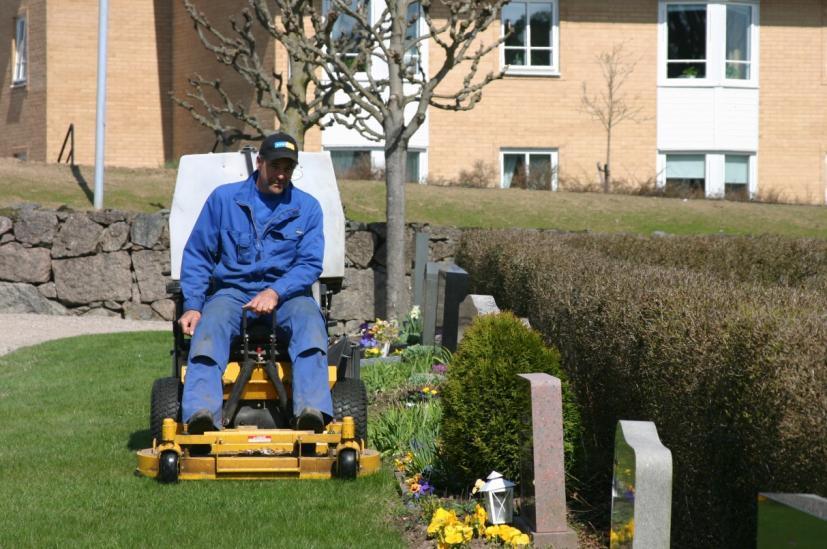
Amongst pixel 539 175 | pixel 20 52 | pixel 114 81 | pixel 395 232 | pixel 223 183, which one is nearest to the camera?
pixel 223 183

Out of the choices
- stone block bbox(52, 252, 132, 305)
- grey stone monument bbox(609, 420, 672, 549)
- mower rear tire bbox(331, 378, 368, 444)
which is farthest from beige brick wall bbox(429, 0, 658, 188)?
grey stone monument bbox(609, 420, 672, 549)

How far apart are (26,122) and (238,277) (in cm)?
2447

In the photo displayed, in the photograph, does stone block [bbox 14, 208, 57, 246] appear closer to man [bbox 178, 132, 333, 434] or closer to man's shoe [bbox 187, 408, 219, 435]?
man [bbox 178, 132, 333, 434]

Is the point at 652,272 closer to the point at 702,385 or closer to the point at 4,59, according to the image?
the point at 702,385

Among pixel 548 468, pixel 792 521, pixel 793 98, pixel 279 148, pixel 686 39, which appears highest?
pixel 686 39

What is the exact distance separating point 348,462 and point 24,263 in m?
12.2

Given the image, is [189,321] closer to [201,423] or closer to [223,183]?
[201,423]

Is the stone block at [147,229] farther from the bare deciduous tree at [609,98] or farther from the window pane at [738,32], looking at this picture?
the window pane at [738,32]

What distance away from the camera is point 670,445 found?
526 centimetres

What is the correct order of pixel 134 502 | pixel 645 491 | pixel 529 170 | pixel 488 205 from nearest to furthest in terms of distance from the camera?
pixel 645 491 < pixel 134 502 < pixel 488 205 < pixel 529 170

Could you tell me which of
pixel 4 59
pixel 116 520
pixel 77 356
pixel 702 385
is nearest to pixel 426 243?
pixel 77 356

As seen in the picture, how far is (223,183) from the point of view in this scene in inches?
343

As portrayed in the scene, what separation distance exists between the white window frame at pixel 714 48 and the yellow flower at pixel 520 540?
78.2ft

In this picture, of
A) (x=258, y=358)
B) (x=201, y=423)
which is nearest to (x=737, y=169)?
(x=258, y=358)
